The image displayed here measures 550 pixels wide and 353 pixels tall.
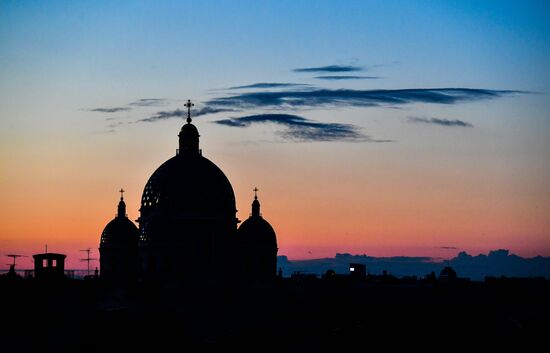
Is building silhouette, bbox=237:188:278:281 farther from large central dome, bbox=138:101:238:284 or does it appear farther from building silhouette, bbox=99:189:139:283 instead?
Result: building silhouette, bbox=99:189:139:283

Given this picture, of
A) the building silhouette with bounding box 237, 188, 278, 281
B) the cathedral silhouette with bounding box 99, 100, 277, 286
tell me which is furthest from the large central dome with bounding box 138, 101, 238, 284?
the building silhouette with bounding box 237, 188, 278, 281

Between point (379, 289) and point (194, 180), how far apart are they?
2604cm

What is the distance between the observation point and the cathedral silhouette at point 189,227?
403 feet

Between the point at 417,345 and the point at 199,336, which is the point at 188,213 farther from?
the point at 417,345

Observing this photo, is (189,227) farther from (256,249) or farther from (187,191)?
(256,249)

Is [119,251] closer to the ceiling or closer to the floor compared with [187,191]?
closer to the floor

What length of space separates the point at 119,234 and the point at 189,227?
9.41 m

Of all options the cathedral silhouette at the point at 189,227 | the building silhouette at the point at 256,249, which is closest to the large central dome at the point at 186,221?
the cathedral silhouette at the point at 189,227

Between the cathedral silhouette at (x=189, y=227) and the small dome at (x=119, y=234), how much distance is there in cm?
188

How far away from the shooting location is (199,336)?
10719 cm

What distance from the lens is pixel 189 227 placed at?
124 meters

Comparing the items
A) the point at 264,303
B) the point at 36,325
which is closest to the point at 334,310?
the point at 264,303

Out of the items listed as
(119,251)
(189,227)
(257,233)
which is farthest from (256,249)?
(119,251)

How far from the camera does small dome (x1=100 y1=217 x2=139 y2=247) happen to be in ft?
429
